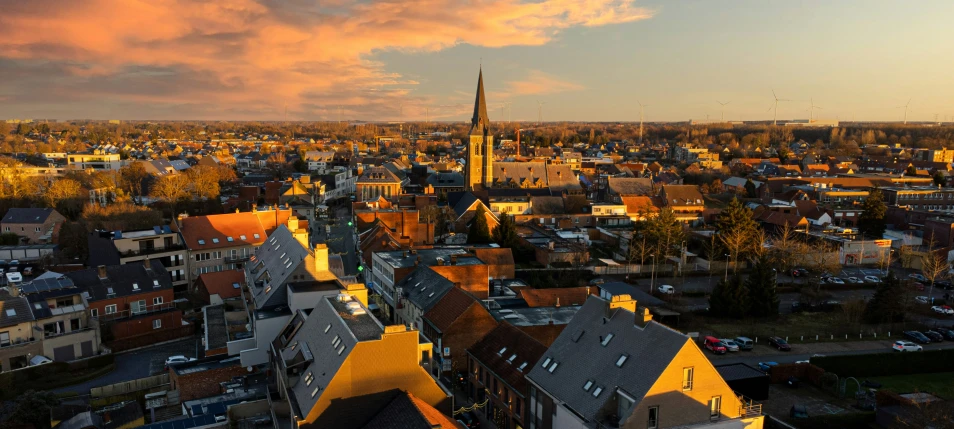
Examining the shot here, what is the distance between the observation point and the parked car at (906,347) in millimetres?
31455

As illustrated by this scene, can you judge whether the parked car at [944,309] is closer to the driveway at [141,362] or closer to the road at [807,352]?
the road at [807,352]

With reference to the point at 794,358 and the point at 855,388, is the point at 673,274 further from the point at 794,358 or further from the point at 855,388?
the point at 855,388

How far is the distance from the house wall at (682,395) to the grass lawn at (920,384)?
13821 mm

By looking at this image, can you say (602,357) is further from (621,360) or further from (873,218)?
(873,218)

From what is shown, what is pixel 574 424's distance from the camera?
1766cm

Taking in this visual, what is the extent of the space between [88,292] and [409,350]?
2473cm

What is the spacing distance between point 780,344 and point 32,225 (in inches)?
2443

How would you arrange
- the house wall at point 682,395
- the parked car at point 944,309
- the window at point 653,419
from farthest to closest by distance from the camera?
the parked car at point 944,309 < the window at point 653,419 < the house wall at point 682,395

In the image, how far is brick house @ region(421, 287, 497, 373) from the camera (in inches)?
1056

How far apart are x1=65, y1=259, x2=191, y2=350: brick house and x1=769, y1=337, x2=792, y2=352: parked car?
3269cm

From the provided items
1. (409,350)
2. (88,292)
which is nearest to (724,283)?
(409,350)

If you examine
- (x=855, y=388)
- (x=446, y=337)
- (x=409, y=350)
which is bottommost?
(x=855, y=388)

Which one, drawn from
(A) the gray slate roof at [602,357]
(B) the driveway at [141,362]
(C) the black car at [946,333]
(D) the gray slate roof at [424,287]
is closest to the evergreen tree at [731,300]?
(C) the black car at [946,333]

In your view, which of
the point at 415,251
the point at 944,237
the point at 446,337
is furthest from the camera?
the point at 944,237
